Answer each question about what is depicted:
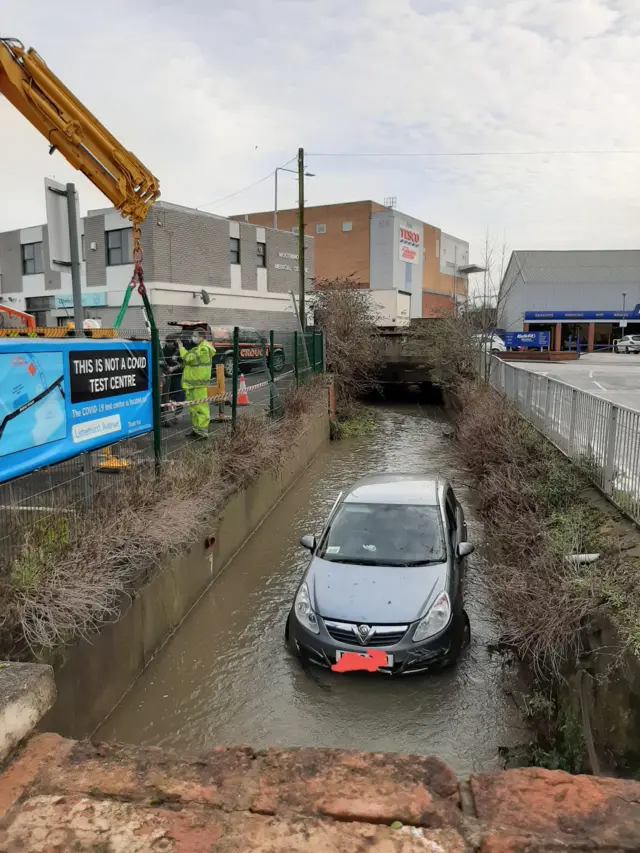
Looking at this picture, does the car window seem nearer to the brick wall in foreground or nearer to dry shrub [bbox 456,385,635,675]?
dry shrub [bbox 456,385,635,675]

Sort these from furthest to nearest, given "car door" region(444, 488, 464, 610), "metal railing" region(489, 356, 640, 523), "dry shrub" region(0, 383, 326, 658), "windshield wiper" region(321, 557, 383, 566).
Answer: "metal railing" region(489, 356, 640, 523), "windshield wiper" region(321, 557, 383, 566), "car door" region(444, 488, 464, 610), "dry shrub" region(0, 383, 326, 658)

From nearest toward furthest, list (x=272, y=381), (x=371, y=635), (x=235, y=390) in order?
(x=371, y=635), (x=235, y=390), (x=272, y=381)

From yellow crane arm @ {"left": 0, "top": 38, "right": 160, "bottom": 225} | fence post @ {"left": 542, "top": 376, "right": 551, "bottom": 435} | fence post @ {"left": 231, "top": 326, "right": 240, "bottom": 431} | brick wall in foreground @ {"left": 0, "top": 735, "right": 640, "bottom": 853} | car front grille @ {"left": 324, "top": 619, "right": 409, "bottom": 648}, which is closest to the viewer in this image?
brick wall in foreground @ {"left": 0, "top": 735, "right": 640, "bottom": 853}

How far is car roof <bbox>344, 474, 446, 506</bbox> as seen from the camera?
7512mm

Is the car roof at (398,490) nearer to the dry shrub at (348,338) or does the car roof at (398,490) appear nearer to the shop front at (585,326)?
the dry shrub at (348,338)

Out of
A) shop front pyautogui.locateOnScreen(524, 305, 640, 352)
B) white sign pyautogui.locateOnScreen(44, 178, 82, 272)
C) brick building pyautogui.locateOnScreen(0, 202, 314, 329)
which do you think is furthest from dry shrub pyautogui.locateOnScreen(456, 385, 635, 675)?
shop front pyautogui.locateOnScreen(524, 305, 640, 352)

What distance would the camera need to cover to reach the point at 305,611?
5.96 meters

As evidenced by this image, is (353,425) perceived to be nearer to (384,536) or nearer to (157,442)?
(157,442)

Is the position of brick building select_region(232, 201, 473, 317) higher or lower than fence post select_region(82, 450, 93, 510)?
higher

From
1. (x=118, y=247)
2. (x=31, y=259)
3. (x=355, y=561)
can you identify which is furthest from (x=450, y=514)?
(x=31, y=259)

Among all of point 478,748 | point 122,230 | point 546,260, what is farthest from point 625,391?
point 546,260

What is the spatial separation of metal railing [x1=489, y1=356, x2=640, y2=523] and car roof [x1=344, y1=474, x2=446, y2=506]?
2008mm

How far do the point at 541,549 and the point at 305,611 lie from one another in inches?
105

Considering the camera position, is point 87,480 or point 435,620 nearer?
point 435,620
